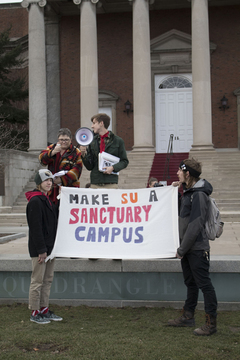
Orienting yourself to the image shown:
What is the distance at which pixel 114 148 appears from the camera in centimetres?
559

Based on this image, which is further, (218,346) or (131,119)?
(131,119)

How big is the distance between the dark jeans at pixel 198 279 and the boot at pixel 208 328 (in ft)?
0.16

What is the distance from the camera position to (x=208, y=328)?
4.28 m

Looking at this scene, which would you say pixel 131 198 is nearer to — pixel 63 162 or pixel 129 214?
pixel 129 214

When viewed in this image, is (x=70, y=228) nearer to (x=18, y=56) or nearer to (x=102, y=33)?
(x=102, y=33)

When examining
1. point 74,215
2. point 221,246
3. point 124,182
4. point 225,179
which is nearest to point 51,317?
point 74,215

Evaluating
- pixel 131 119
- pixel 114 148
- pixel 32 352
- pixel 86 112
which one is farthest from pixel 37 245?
pixel 131 119

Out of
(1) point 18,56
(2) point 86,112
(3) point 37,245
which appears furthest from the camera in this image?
(1) point 18,56

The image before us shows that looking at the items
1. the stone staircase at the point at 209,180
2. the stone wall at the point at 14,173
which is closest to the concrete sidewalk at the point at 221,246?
the stone staircase at the point at 209,180

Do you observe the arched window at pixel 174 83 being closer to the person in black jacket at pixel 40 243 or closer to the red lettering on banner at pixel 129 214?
the red lettering on banner at pixel 129 214

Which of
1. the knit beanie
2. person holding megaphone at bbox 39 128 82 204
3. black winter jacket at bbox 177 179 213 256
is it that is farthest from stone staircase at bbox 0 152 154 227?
black winter jacket at bbox 177 179 213 256

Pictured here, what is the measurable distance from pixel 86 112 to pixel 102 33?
702 cm

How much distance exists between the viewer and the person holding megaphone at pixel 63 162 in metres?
5.41

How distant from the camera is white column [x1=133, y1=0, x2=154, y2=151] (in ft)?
62.4
